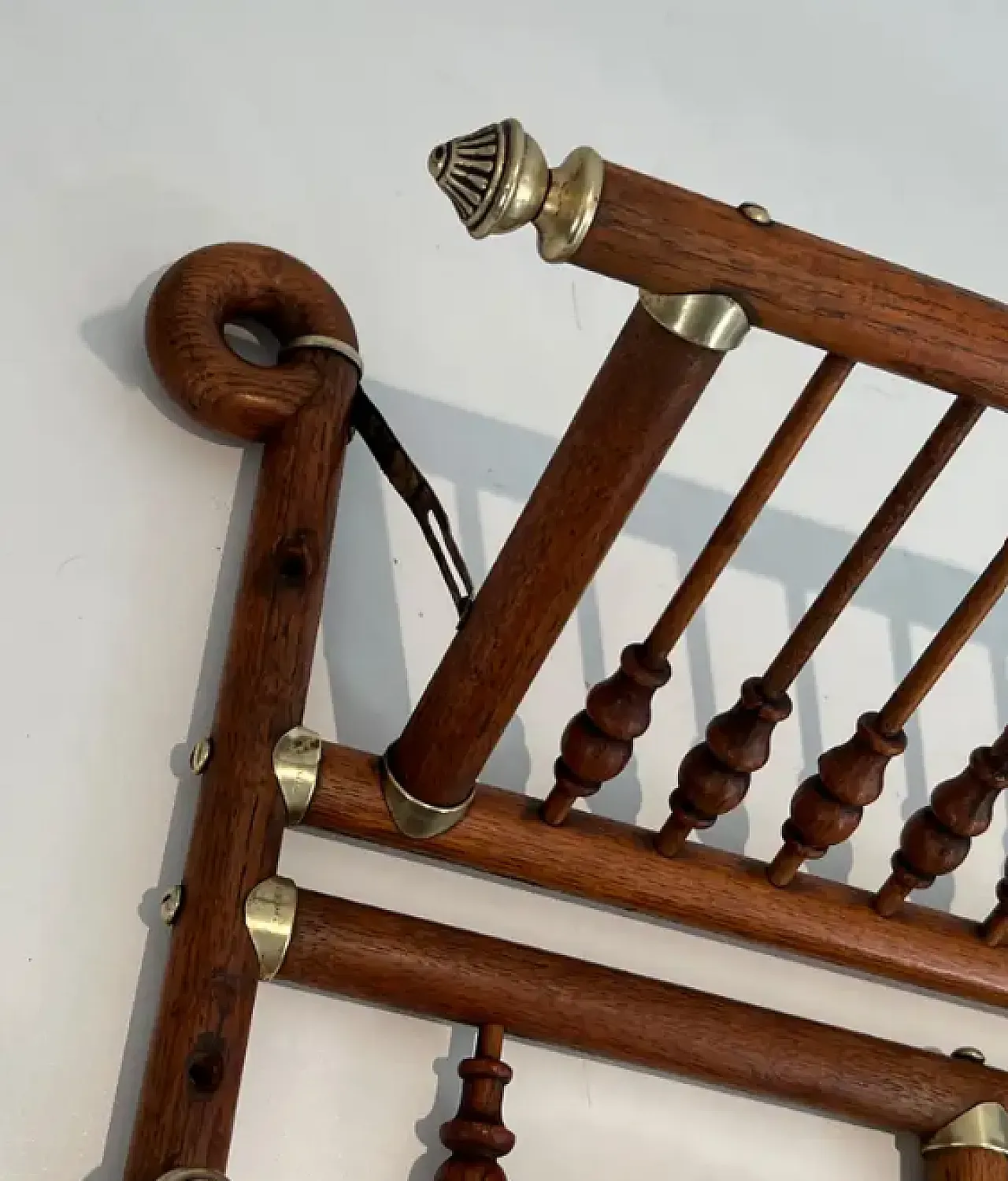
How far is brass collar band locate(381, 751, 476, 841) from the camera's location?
67 cm

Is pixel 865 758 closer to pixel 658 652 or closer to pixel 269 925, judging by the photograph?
pixel 658 652

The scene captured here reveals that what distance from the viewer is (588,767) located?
67cm

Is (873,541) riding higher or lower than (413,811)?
higher

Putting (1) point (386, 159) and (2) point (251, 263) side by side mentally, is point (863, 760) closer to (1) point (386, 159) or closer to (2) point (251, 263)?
(2) point (251, 263)

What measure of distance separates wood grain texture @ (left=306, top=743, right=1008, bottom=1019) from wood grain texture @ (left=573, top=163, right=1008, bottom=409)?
0.30 m

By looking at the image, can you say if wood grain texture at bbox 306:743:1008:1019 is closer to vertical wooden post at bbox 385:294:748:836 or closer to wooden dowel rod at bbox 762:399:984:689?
vertical wooden post at bbox 385:294:748:836

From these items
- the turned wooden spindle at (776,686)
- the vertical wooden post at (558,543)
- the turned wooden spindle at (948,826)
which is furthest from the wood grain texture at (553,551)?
the turned wooden spindle at (948,826)

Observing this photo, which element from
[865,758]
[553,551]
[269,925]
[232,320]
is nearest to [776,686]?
[865,758]

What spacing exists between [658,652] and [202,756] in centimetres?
23

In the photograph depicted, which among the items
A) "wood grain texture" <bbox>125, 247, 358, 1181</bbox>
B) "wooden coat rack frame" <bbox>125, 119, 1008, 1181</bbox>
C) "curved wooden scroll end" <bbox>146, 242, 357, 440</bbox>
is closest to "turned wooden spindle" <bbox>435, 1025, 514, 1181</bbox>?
"wooden coat rack frame" <bbox>125, 119, 1008, 1181</bbox>

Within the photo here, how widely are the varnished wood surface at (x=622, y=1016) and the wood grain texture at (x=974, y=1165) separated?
17mm

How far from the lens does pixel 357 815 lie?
0.68 m

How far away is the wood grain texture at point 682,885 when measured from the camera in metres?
0.69

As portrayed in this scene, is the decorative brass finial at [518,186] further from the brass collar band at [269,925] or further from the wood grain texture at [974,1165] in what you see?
the wood grain texture at [974,1165]
